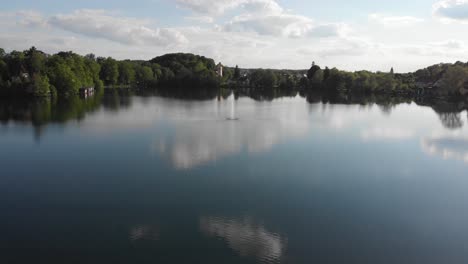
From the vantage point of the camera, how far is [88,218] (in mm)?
11352

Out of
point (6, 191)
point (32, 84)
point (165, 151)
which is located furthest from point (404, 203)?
point (32, 84)

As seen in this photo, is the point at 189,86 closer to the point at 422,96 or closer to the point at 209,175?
the point at 422,96

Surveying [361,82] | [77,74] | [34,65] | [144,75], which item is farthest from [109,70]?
[361,82]

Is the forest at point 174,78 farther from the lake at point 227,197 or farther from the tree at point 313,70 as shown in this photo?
the lake at point 227,197

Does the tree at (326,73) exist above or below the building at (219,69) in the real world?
below

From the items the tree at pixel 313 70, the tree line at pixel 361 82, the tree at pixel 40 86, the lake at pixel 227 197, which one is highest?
the tree at pixel 313 70

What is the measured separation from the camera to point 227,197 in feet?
43.3

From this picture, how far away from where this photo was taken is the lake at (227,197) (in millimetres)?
9750

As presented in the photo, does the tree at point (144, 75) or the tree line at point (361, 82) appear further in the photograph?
the tree at point (144, 75)

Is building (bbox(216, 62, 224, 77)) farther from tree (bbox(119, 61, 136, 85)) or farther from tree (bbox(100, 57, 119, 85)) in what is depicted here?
tree (bbox(100, 57, 119, 85))

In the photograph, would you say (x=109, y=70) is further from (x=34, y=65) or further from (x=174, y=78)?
(x=34, y=65)

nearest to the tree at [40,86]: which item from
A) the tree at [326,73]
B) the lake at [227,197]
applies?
the lake at [227,197]

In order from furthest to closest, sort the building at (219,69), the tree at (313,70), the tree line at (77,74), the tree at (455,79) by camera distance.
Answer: the building at (219,69) < the tree at (313,70) < the tree at (455,79) < the tree line at (77,74)

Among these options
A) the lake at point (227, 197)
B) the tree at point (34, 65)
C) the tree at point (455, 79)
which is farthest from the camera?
the tree at point (455, 79)
